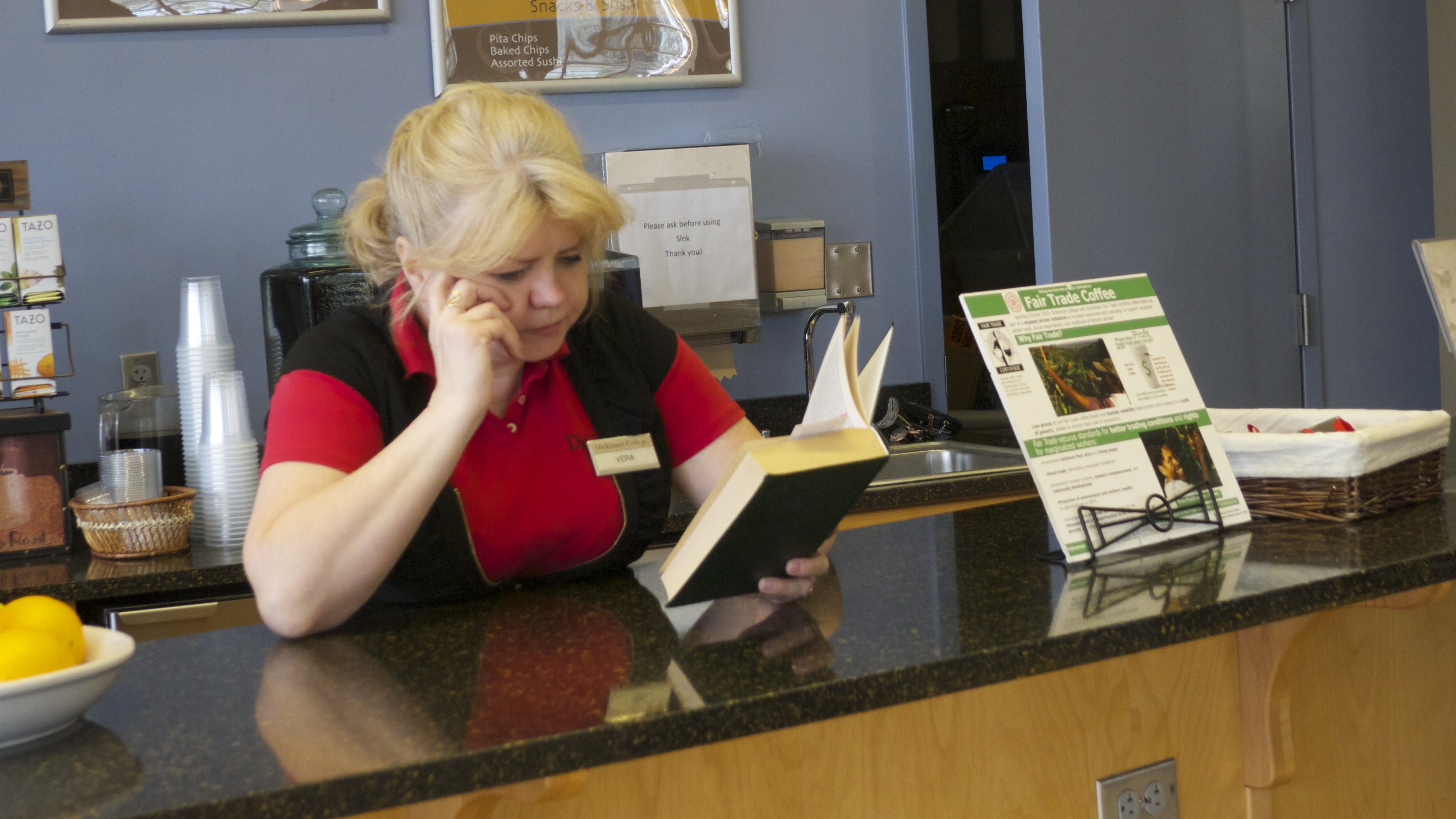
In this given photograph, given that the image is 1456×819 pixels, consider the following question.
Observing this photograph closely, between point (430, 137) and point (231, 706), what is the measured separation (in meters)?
0.63

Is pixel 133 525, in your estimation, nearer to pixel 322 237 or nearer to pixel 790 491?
pixel 322 237

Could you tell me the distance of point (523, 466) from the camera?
4.54 feet

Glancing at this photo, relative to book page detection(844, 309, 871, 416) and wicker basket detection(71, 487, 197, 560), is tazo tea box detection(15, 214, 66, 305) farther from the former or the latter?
book page detection(844, 309, 871, 416)

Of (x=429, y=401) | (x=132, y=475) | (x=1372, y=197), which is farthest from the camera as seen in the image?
(x=1372, y=197)

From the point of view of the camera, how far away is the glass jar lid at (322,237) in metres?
2.22

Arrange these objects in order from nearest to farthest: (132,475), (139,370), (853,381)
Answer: (853,381)
(132,475)
(139,370)

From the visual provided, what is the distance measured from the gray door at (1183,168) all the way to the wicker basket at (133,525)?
168 cm

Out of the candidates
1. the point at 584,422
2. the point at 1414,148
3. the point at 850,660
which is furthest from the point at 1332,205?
the point at 850,660

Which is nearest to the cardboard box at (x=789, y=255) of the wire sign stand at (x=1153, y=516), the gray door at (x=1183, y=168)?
the gray door at (x=1183, y=168)

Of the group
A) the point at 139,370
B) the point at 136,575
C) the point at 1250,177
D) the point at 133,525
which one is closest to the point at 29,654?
the point at 136,575

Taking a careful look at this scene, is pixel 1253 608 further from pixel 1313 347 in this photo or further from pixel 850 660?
pixel 1313 347

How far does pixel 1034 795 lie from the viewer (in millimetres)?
1175

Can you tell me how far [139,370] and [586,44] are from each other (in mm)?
1146

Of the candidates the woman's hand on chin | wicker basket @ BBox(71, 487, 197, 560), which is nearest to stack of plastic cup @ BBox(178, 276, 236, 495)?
wicker basket @ BBox(71, 487, 197, 560)
